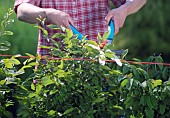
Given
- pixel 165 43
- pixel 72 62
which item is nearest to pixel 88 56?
pixel 72 62

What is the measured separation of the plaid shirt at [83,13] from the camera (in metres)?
4.44

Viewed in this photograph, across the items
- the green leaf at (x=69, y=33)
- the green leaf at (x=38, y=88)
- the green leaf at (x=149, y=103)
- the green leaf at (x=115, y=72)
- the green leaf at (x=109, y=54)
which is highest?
the green leaf at (x=69, y=33)

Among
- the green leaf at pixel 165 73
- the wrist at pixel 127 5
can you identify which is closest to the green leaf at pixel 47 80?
the green leaf at pixel 165 73

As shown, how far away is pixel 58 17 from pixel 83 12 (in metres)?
0.37

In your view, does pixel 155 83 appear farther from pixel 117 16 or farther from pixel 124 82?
pixel 117 16

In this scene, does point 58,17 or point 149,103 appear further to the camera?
point 58,17

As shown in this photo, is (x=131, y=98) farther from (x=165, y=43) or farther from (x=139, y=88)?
(x=165, y=43)

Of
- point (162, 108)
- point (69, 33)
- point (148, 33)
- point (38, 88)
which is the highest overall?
point (148, 33)

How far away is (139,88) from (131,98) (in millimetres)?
61

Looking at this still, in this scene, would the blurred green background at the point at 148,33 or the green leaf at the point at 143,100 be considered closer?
the green leaf at the point at 143,100

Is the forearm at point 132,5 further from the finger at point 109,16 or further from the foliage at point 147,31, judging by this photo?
the foliage at point 147,31

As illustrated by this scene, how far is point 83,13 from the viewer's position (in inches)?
177

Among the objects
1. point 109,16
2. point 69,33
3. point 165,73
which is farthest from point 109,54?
point 109,16

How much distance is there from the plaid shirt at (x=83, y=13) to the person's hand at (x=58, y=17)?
257 mm
